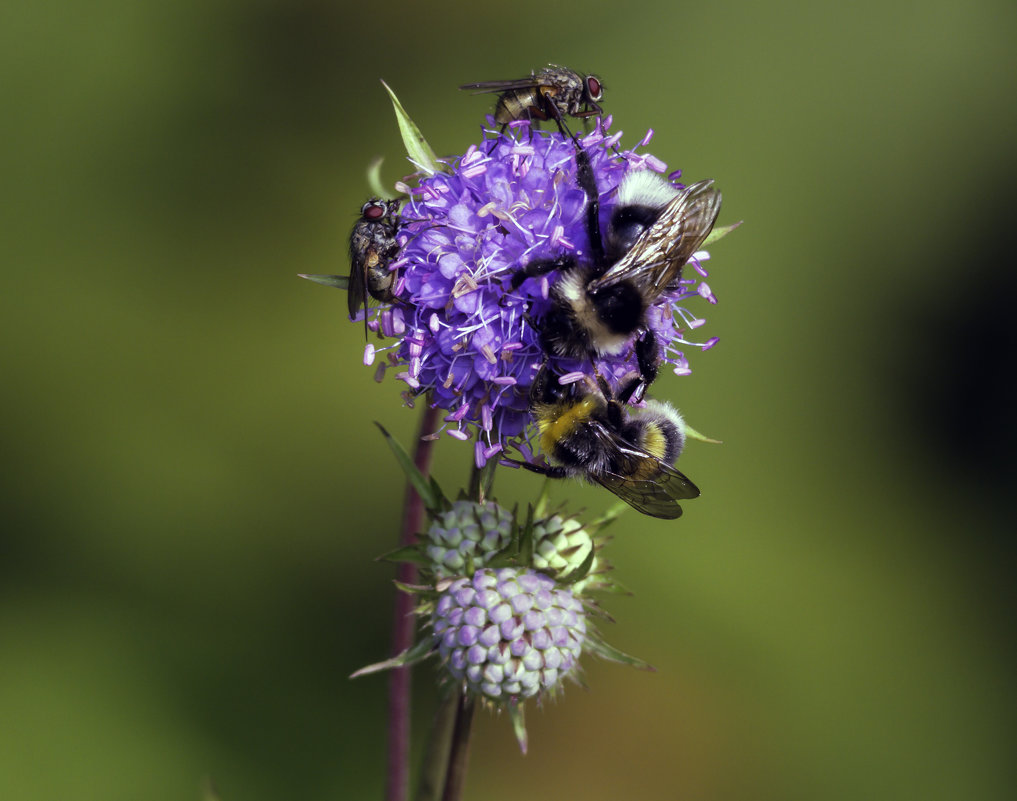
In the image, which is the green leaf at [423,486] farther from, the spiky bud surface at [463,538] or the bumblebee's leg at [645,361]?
the bumblebee's leg at [645,361]

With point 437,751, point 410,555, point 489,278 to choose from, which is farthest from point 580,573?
point 489,278

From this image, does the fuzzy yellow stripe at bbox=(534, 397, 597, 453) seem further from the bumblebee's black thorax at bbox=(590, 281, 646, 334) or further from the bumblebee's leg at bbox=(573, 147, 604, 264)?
the bumblebee's leg at bbox=(573, 147, 604, 264)

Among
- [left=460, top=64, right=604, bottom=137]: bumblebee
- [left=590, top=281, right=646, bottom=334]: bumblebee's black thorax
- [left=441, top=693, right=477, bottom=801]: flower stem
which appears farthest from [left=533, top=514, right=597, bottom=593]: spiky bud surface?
[left=460, top=64, right=604, bottom=137]: bumblebee

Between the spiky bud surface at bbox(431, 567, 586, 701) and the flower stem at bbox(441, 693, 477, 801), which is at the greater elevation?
the spiky bud surface at bbox(431, 567, 586, 701)

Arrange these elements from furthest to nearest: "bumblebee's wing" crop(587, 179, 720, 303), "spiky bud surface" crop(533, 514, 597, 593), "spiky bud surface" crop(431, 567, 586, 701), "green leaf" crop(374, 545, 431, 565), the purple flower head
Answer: "spiky bud surface" crop(533, 514, 597, 593)
"green leaf" crop(374, 545, 431, 565)
"spiky bud surface" crop(431, 567, 586, 701)
the purple flower head
"bumblebee's wing" crop(587, 179, 720, 303)

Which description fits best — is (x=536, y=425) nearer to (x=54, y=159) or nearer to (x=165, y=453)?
(x=165, y=453)

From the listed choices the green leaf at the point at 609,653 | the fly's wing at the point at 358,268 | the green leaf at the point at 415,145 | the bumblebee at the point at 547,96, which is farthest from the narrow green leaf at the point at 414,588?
the bumblebee at the point at 547,96
